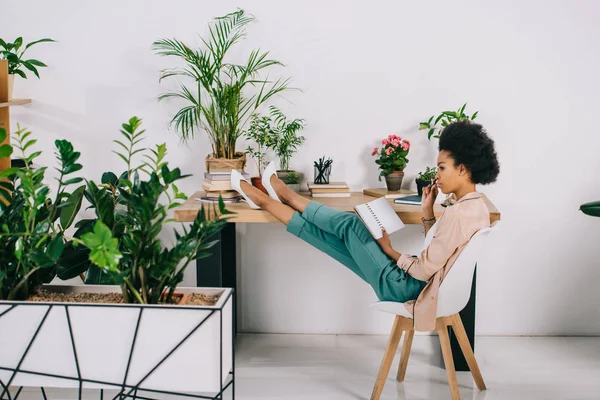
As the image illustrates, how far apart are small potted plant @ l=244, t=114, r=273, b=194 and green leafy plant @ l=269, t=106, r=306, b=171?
1.4 inches

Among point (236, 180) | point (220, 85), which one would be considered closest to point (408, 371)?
point (236, 180)

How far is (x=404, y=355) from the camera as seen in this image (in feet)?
10.1

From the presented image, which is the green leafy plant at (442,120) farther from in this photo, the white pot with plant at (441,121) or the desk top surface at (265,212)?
the desk top surface at (265,212)

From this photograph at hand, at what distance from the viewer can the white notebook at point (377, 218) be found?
9.47 feet

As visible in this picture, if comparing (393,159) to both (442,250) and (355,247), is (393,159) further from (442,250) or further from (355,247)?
(442,250)

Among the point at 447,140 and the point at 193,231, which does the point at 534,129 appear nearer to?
the point at 447,140

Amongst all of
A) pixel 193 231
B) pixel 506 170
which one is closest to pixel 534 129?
pixel 506 170

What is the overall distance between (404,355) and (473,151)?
93cm

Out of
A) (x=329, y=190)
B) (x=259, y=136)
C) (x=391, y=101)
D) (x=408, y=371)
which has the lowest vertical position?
(x=408, y=371)

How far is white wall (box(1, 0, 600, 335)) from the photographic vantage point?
3508 mm

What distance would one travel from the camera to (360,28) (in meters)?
3.52

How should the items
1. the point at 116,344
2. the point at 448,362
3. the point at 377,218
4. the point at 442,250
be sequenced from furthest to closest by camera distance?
the point at 377,218
the point at 448,362
the point at 442,250
the point at 116,344

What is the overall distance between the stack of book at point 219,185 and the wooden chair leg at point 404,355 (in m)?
0.98

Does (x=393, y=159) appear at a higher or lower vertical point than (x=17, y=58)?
lower
